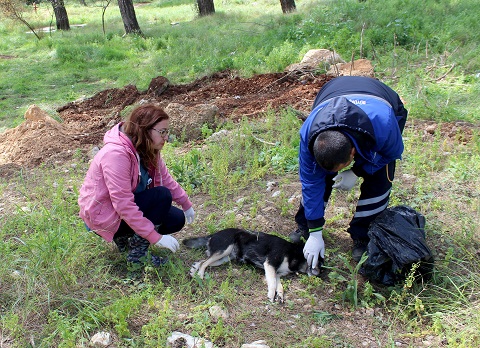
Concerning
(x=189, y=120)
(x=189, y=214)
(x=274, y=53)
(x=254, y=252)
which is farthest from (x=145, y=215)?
(x=274, y=53)

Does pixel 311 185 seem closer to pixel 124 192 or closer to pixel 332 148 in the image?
pixel 332 148

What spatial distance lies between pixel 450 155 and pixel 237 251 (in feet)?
9.62

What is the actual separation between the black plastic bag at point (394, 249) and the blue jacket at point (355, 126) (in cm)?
44

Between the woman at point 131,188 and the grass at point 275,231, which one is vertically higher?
the woman at point 131,188

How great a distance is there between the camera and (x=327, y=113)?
10.1 feet

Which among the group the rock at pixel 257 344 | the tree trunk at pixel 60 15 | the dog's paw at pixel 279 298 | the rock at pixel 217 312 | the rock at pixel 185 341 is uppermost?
the tree trunk at pixel 60 15

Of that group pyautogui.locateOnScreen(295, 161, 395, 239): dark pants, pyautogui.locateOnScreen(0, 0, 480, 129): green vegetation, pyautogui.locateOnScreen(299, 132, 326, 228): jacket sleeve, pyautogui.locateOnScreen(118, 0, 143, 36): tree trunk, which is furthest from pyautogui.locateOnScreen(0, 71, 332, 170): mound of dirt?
pyautogui.locateOnScreen(118, 0, 143, 36): tree trunk

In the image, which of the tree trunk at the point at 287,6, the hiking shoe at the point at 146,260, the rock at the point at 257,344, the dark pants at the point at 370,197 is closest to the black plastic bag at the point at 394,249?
the dark pants at the point at 370,197

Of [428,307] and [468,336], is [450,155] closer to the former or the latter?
[428,307]

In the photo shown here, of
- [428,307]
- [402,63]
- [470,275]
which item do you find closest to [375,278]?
[428,307]

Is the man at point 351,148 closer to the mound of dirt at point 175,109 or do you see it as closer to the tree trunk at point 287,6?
the mound of dirt at point 175,109

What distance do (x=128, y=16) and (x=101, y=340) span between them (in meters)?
13.4

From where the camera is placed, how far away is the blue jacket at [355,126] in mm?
3037

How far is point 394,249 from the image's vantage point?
11.2ft
